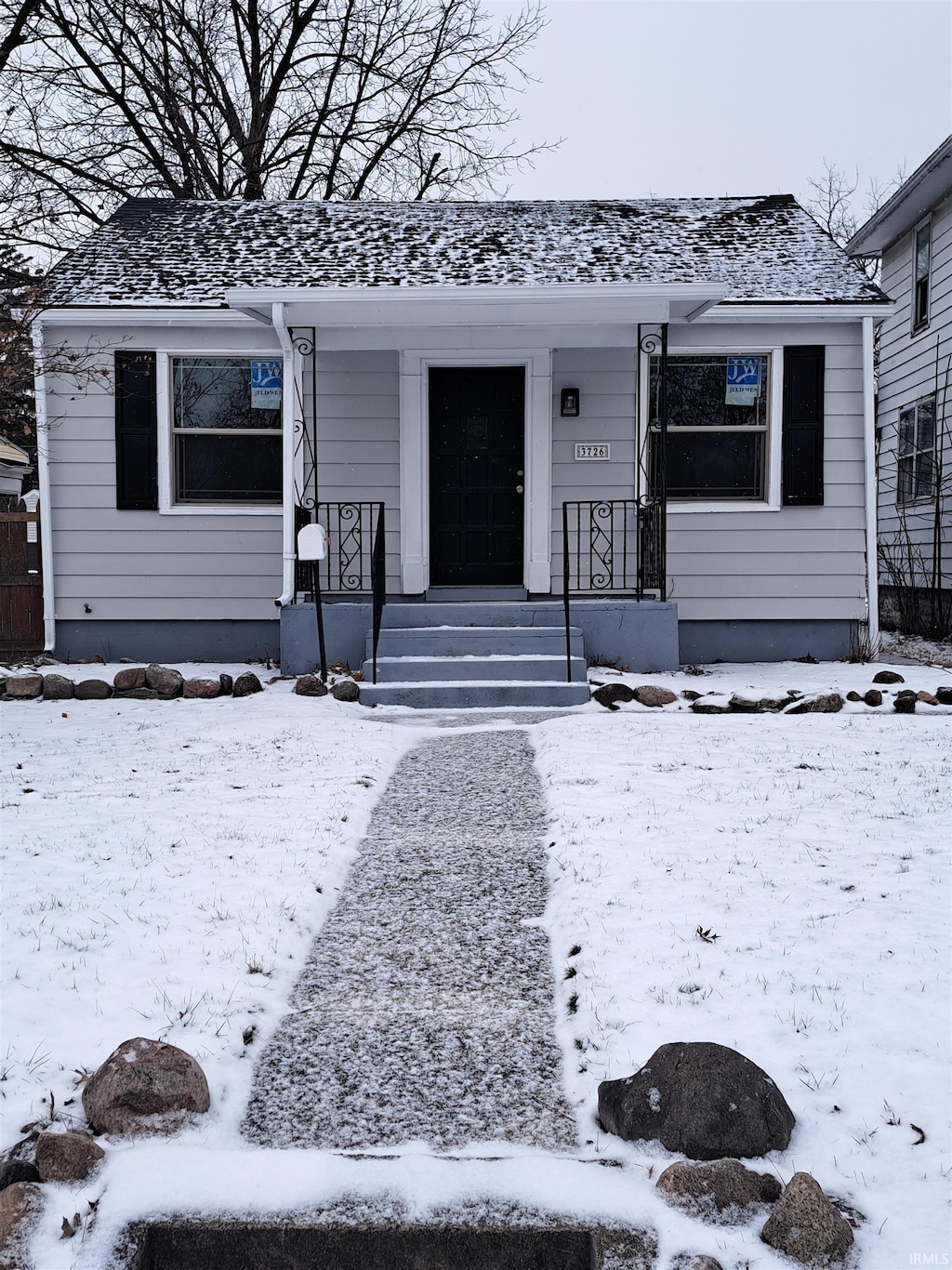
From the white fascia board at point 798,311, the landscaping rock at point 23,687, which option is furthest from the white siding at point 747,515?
the landscaping rock at point 23,687

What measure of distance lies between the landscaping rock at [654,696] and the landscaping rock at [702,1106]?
506cm

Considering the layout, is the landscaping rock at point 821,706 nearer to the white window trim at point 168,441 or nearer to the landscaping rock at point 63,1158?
the white window trim at point 168,441

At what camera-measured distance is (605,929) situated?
3.27m

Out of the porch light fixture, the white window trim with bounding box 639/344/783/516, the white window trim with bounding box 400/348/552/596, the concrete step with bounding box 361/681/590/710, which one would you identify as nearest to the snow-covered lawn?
the concrete step with bounding box 361/681/590/710

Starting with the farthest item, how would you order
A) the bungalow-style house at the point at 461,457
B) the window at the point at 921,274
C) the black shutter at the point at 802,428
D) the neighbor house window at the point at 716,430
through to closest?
1. the window at the point at 921,274
2. the neighbor house window at the point at 716,430
3. the black shutter at the point at 802,428
4. the bungalow-style house at the point at 461,457

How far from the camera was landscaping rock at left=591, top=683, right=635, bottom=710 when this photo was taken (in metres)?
7.33

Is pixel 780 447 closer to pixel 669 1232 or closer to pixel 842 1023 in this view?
pixel 842 1023

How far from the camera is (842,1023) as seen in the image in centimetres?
259

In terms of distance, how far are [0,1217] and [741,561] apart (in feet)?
27.7

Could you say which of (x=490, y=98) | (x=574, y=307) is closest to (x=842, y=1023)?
(x=574, y=307)

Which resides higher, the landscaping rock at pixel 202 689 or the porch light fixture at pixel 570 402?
the porch light fixture at pixel 570 402

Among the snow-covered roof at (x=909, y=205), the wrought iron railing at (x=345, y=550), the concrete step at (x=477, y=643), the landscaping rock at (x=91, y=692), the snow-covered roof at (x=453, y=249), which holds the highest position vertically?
the snow-covered roof at (x=909, y=205)

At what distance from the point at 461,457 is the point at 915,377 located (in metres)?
6.87

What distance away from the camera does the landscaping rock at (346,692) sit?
24.6ft
